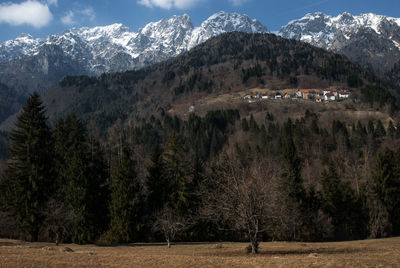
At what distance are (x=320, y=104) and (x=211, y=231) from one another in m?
146

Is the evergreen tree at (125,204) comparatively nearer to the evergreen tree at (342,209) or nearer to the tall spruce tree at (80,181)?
the tall spruce tree at (80,181)

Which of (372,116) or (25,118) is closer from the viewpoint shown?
(25,118)

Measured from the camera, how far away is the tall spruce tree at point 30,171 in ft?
157

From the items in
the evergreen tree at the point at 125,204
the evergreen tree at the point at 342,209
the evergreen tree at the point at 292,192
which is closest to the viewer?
the evergreen tree at the point at 125,204

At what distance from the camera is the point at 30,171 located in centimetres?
4884

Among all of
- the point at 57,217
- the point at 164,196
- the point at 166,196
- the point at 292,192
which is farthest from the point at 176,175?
the point at 292,192

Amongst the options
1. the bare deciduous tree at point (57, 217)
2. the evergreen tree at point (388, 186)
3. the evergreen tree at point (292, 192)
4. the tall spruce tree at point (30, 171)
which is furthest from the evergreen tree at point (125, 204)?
the evergreen tree at point (388, 186)

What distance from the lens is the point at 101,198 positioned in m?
56.1

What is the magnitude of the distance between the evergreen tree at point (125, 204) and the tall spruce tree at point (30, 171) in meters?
9.42

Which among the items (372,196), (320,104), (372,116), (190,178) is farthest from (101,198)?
(320,104)

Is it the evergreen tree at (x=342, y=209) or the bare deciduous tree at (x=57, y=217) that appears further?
the evergreen tree at (x=342, y=209)

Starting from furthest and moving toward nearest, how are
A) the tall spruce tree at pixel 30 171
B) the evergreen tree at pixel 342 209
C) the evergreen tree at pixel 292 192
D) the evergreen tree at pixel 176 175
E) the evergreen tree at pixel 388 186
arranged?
the evergreen tree at pixel 342 209 → the evergreen tree at pixel 388 186 → the evergreen tree at pixel 292 192 → the evergreen tree at pixel 176 175 → the tall spruce tree at pixel 30 171

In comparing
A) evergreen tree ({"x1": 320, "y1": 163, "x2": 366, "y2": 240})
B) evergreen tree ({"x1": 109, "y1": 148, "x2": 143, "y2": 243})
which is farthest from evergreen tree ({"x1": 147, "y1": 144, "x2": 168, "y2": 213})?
evergreen tree ({"x1": 320, "y1": 163, "x2": 366, "y2": 240})

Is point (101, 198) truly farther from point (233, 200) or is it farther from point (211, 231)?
point (233, 200)
